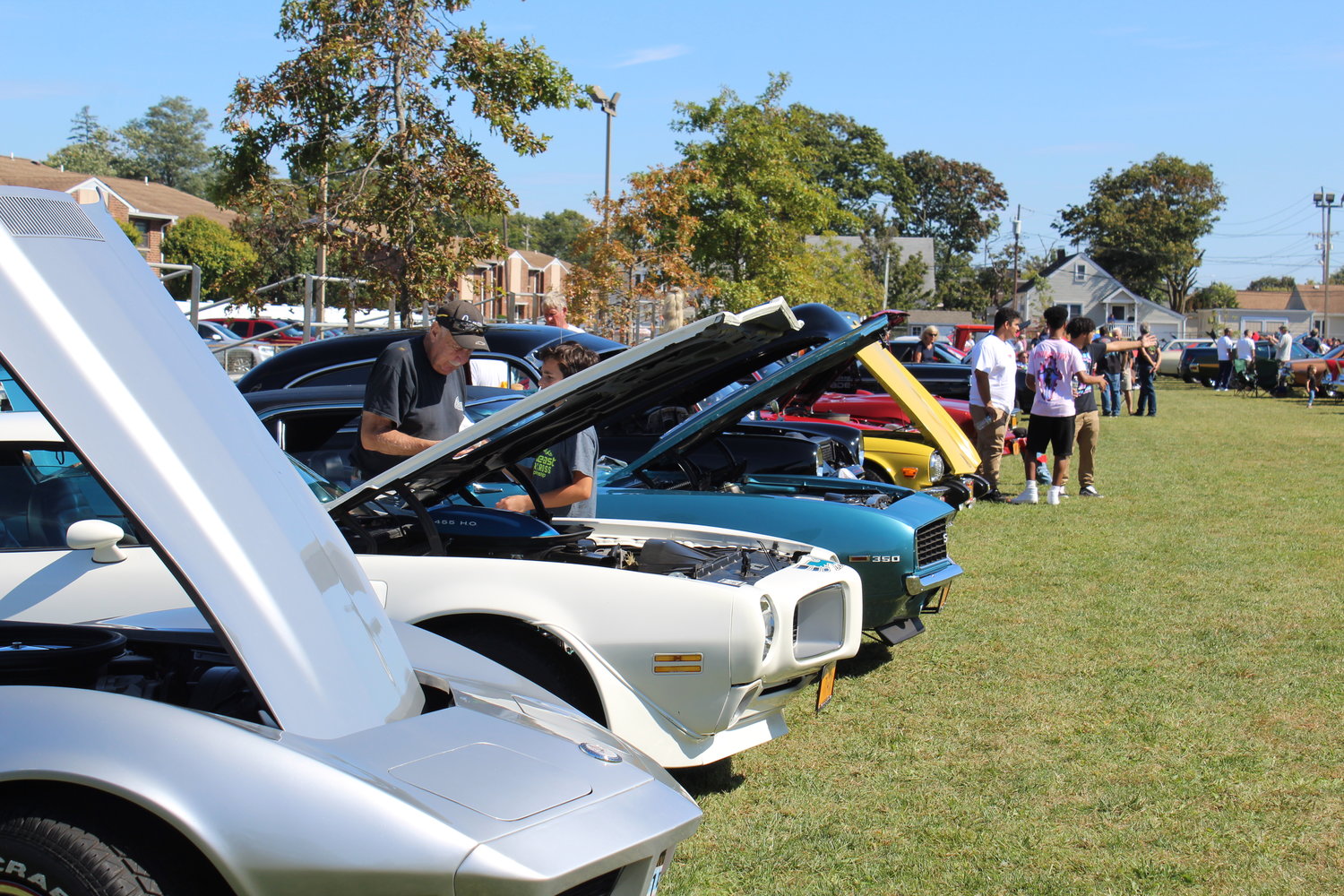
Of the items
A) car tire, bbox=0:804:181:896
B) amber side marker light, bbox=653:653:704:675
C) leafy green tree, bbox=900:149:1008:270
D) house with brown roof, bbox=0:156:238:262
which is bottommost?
amber side marker light, bbox=653:653:704:675

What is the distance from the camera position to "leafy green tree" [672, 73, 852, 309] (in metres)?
25.4

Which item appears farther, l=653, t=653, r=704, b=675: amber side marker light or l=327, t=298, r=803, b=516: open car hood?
l=327, t=298, r=803, b=516: open car hood

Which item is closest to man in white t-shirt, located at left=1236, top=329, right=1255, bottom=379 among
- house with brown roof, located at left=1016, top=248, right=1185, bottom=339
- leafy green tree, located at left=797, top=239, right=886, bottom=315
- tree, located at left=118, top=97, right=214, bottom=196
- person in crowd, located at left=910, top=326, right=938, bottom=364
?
leafy green tree, located at left=797, top=239, right=886, bottom=315

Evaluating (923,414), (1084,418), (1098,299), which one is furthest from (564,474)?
(1098,299)

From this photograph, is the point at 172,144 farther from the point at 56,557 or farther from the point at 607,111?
the point at 56,557

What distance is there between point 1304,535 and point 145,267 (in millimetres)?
9836

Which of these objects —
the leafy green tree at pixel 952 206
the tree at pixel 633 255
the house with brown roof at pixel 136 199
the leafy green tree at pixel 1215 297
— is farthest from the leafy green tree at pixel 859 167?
the tree at pixel 633 255

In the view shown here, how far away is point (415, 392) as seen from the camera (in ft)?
18.9

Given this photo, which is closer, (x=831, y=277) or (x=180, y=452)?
(x=180, y=452)

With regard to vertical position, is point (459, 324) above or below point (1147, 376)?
above

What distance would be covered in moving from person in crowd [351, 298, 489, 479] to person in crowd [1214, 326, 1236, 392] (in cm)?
3145

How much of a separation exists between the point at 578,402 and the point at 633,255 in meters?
17.6

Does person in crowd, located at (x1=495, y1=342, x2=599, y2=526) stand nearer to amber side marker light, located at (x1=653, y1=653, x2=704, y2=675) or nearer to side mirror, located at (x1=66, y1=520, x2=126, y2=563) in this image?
amber side marker light, located at (x1=653, y1=653, x2=704, y2=675)

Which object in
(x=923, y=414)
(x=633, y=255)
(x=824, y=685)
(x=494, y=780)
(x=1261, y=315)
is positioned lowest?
(x=824, y=685)
